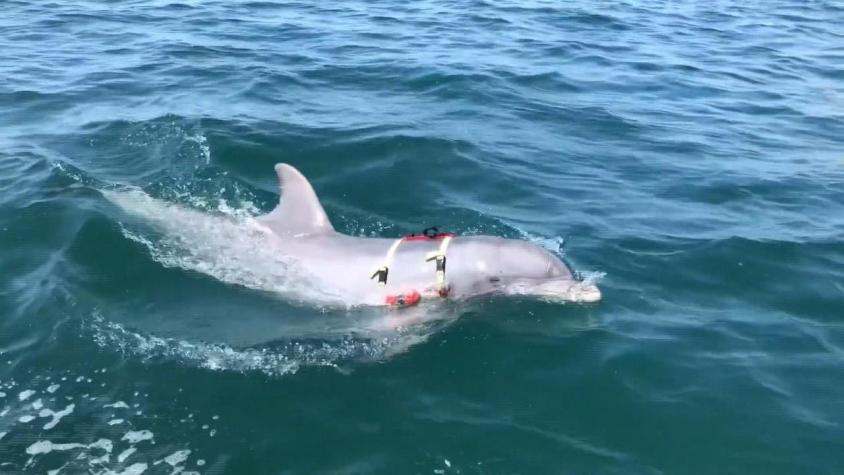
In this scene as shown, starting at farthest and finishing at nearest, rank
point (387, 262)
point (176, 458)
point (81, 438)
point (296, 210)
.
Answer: point (296, 210)
point (387, 262)
point (81, 438)
point (176, 458)

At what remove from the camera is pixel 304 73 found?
21.0 m

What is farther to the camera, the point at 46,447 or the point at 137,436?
the point at 137,436

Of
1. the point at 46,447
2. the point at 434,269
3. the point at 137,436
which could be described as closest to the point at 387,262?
the point at 434,269

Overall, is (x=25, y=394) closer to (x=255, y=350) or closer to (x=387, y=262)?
(x=255, y=350)

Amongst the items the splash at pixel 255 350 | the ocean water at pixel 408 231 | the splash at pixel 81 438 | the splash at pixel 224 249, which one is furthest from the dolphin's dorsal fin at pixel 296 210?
the splash at pixel 81 438

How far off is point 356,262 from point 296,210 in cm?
120

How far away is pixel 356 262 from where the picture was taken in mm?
10664

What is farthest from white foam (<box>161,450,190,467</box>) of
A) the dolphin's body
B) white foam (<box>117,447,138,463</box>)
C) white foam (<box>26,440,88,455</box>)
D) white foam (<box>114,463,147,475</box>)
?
the dolphin's body

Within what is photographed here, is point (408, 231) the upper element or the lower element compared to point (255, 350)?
upper

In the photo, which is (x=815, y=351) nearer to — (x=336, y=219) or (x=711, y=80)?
(x=336, y=219)

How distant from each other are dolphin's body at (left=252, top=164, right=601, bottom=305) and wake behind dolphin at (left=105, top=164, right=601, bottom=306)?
13 millimetres

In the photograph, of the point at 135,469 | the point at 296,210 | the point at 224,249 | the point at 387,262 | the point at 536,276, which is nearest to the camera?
the point at 135,469

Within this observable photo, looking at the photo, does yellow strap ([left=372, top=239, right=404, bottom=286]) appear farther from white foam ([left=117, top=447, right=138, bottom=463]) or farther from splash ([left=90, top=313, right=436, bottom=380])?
white foam ([left=117, top=447, right=138, bottom=463])

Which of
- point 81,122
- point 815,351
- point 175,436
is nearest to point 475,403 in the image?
point 175,436
